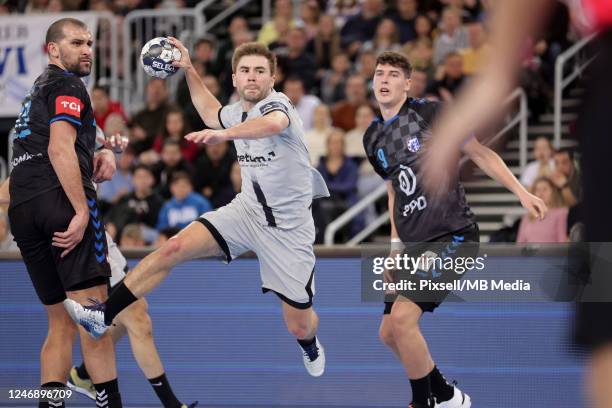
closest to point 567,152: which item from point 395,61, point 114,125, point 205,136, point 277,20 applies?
point 395,61

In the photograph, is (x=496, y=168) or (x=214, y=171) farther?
(x=214, y=171)

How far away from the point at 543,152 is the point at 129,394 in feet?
15.7

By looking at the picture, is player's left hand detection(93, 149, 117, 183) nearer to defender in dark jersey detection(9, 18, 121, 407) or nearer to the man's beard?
defender in dark jersey detection(9, 18, 121, 407)

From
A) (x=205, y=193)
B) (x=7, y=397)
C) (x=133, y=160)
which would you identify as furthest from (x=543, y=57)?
(x=7, y=397)

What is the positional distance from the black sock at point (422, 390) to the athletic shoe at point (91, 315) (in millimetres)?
2094

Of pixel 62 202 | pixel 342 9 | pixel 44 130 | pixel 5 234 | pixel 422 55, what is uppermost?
pixel 342 9

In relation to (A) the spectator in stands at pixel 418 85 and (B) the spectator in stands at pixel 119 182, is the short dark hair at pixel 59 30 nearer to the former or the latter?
(A) the spectator in stands at pixel 418 85

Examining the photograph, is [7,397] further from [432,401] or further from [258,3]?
[258,3]

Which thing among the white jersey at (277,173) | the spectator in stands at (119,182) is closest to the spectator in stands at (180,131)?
the spectator in stands at (119,182)

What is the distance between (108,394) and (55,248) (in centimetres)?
95

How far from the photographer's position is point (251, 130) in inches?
244

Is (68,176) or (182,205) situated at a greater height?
(68,176)

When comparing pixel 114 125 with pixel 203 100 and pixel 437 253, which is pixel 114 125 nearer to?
pixel 203 100

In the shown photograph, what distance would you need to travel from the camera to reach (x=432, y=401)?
7.02m
